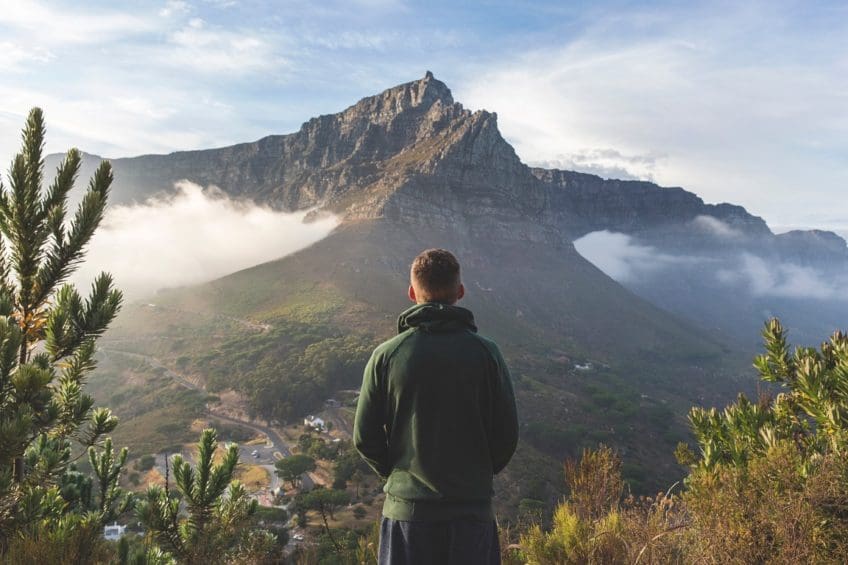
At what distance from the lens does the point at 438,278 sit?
2613 millimetres

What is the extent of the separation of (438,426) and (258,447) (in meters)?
51.0

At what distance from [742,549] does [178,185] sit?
213 m

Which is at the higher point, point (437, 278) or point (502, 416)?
point (437, 278)

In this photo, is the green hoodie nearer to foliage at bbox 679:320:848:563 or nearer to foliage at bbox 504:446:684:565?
foliage at bbox 504:446:684:565

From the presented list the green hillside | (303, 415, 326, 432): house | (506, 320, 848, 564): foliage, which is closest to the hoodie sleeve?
(506, 320, 848, 564): foliage

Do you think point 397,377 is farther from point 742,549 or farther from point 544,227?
point 544,227

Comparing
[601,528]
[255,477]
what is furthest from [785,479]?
[255,477]

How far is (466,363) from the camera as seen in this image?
2.42 metres

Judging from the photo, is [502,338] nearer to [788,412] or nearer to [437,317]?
[788,412]

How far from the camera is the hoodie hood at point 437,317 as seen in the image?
2.49 meters

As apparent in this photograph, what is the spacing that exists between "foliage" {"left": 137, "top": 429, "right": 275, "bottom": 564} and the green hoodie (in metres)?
2.64

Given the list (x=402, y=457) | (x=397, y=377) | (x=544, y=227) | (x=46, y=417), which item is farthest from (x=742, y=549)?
(x=544, y=227)

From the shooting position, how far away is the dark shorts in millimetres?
2416

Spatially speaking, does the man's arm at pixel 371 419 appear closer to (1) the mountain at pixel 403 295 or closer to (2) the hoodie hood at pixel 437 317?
(2) the hoodie hood at pixel 437 317
